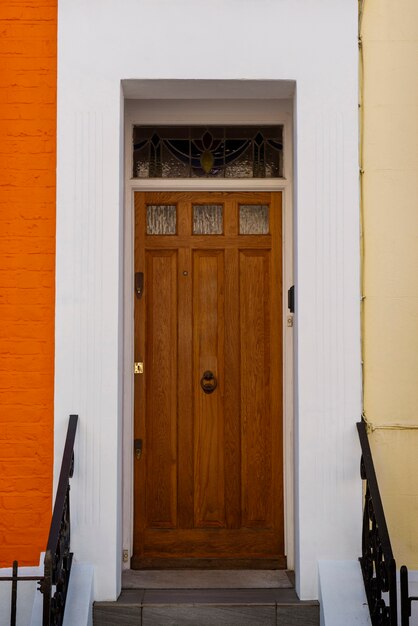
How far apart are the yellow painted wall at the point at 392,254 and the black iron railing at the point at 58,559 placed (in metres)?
1.62

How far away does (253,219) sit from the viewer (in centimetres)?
529

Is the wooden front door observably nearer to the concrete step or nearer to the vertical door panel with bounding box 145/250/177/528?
the vertical door panel with bounding box 145/250/177/528

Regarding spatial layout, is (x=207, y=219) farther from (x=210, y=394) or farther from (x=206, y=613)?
(x=206, y=613)

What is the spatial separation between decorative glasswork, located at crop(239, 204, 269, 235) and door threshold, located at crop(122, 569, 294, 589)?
2072 millimetres

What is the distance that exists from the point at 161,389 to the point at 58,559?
1429mm

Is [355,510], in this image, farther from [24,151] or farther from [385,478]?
[24,151]

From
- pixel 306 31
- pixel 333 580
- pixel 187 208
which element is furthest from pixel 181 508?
pixel 306 31

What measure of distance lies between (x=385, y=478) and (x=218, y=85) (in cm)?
237

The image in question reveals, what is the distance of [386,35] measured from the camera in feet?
15.3

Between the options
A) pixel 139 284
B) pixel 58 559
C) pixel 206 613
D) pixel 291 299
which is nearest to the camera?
pixel 58 559

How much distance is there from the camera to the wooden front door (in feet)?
17.0

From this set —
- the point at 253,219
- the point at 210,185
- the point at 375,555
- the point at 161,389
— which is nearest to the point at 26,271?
the point at 161,389

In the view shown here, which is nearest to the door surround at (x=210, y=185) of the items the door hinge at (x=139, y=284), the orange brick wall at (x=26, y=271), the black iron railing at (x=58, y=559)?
the door hinge at (x=139, y=284)

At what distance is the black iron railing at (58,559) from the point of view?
12.5ft
